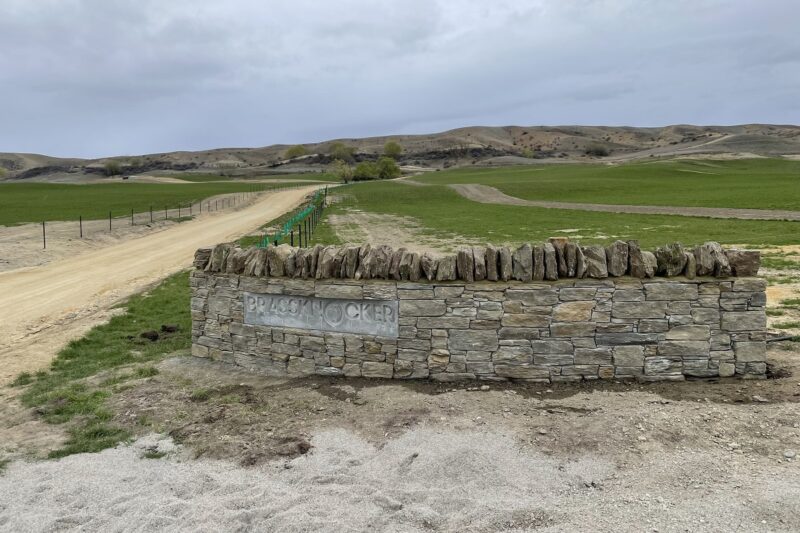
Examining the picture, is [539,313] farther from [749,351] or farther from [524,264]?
[749,351]

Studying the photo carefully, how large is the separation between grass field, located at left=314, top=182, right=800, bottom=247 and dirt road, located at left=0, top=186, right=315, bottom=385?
6893 mm

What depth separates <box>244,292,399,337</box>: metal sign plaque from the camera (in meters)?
7.11

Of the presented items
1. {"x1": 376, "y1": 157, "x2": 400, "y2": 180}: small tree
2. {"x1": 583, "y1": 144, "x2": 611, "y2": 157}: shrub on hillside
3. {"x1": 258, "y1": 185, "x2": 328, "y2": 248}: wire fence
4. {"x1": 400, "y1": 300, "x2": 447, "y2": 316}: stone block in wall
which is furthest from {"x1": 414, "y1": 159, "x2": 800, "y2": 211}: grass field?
{"x1": 583, "y1": 144, "x2": 611, "y2": 157}: shrub on hillside

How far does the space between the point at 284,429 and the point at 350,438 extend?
826 mm

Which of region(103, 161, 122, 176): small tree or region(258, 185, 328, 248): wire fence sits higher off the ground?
region(103, 161, 122, 176): small tree

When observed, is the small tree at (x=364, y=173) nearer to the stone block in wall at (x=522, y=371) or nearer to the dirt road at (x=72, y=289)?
the dirt road at (x=72, y=289)

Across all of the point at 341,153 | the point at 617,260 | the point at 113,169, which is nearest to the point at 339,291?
the point at 617,260

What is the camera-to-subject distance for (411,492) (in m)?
4.61

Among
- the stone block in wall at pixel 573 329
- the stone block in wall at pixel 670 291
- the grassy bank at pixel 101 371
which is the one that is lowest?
the grassy bank at pixel 101 371

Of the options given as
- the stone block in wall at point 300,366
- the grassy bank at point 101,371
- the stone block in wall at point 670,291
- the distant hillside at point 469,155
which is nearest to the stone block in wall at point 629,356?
the stone block in wall at point 670,291

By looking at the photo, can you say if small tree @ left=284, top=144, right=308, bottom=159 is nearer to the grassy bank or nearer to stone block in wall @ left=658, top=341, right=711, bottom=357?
the grassy bank

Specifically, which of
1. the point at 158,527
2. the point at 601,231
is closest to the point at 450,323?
the point at 158,527

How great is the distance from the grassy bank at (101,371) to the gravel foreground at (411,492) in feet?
2.38

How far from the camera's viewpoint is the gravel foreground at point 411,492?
13.5 ft
